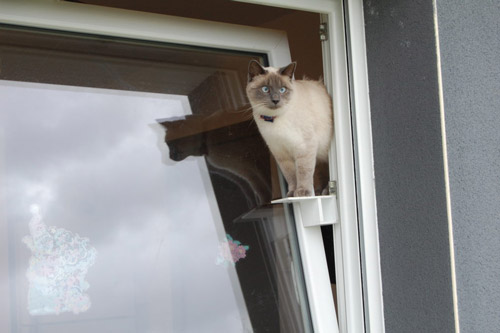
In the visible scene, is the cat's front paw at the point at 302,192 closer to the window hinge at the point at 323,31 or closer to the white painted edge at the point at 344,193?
the white painted edge at the point at 344,193

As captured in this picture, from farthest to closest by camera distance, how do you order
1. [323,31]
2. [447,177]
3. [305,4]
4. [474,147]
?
[323,31], [305,4], [474,147], [447,177]

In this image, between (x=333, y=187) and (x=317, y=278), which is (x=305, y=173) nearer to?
(x=333, y=187)

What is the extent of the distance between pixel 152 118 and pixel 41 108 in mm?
A: 347

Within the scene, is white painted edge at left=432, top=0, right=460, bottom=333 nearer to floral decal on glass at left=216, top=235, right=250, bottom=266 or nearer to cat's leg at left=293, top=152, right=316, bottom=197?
cat's leg at left=293, top=152, right=316, bottom=197

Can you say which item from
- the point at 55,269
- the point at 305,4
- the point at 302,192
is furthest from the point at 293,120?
the point at 55,269

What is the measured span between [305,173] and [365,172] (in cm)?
21

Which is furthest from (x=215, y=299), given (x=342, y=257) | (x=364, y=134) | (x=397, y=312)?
(x=364, y=134)

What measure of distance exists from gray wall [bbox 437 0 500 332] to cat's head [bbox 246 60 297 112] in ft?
1.63

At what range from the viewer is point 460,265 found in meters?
1.48

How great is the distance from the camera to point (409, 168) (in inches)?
61.5

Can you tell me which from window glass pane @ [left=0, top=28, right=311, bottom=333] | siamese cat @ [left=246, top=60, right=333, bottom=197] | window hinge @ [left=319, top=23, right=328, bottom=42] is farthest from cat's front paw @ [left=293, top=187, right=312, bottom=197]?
window hinge @ [left=319, top=23, right=328, bottom=42]

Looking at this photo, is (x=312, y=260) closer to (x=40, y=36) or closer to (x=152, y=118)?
(x=152, y=118)

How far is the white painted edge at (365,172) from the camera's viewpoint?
1.63 m

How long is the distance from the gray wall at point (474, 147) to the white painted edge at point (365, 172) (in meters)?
0.24
